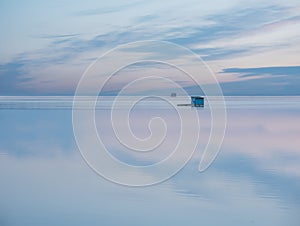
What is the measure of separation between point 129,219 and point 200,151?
156 inches

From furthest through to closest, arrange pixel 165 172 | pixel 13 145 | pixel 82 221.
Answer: pixel 13 145 < pixel 165 172 < pixel 82 221

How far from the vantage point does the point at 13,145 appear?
9789 millimetres

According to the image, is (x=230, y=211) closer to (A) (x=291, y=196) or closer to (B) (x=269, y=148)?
(A) (x=291, y=196)

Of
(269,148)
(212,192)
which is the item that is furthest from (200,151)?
(212,192)

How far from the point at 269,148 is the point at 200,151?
1355mm

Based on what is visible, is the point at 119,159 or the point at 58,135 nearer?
the point at 119,159

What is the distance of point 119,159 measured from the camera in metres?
7.77

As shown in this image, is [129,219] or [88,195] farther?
[88,195]

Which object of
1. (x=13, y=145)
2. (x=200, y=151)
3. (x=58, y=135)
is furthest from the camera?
(x=58, y=135)

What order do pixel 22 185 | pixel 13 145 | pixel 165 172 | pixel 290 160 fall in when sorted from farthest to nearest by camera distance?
1. pixel 13 145
2. pixel 290 160
3. pixel 165 172
4. pixel 22 185

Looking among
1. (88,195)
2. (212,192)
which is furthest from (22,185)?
(212,192)

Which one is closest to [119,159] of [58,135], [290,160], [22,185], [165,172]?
[165,172]

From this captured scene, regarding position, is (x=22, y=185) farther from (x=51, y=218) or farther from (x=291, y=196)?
(x=291, y=196)

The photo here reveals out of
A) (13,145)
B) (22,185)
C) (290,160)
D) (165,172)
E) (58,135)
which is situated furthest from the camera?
(58,135)
